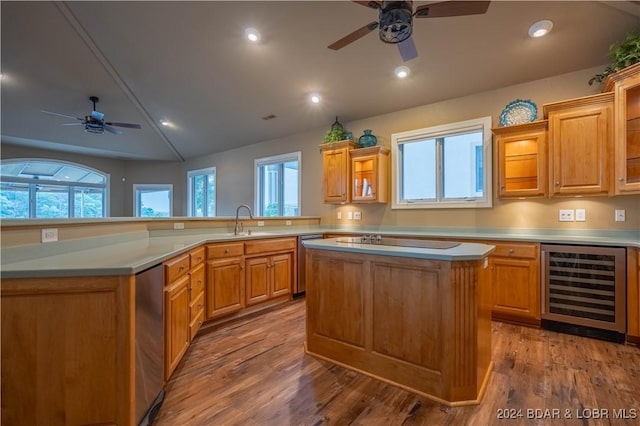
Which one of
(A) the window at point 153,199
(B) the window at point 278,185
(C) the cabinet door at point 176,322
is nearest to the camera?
(C) the cabinet door at point 176,322

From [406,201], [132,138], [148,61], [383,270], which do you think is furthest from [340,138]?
[132,138]

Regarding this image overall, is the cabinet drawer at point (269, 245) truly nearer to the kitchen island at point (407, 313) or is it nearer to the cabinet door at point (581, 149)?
the kitchen island at point (407, 313)

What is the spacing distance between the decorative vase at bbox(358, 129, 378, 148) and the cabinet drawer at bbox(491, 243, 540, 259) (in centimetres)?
236

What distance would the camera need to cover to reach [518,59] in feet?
10.5

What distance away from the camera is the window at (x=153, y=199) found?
853 cm

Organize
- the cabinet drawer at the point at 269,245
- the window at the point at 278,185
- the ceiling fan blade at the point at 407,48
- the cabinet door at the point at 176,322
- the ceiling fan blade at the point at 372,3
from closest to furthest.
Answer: the cabinet door at the point at 176,322
the ceiling fan blade at the point at 372,3
the ceiling fan blade at the point at 407,48
the cabinet drawer at the point at 269,245
the window at the point at 278,185

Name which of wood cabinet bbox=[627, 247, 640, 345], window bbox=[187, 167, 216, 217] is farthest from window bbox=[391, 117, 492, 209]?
window bbox=[187, 167, 216, 217]

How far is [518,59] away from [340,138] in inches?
98.0

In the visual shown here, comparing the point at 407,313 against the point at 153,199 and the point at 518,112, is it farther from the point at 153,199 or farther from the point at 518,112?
the point at 153,199

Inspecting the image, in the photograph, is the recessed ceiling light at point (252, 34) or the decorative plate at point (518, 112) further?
the decorative plate at point (518, 112)

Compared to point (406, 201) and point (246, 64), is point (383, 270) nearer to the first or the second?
point (406, 201)

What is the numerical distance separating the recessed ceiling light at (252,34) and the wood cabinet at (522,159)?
298 centimetres

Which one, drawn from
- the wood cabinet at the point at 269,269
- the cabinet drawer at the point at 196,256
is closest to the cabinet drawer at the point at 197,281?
the cabinet drawer at the point at 196,256

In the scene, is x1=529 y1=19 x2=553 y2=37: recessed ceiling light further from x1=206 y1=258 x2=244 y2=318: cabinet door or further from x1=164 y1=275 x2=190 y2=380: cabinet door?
x1=164 y1=275 x2=190 y2=380: cabinet door
